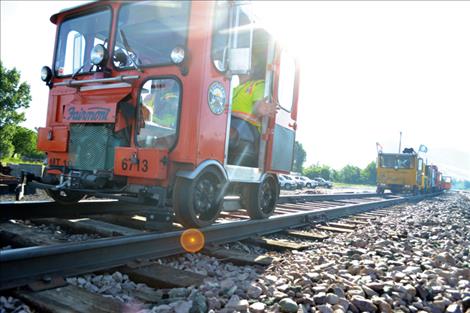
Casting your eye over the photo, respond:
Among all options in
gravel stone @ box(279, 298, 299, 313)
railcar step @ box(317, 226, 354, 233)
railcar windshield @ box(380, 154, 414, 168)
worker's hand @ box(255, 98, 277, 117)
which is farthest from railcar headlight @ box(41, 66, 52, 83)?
railcar windshield @ box(380, 154, 414, 168)

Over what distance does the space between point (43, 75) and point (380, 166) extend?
70.9ft

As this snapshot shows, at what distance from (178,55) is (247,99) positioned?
1.86 m

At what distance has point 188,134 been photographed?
4180 millimetres

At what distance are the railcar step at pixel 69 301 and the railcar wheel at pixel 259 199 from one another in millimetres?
3479

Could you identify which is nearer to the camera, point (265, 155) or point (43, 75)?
point (43, 75)

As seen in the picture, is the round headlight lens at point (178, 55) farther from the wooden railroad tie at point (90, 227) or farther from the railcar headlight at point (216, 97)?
the wooden railroad tie at point (90, 227)

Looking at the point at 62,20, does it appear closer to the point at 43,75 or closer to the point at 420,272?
the point at 43,75

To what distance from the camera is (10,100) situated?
40094mm

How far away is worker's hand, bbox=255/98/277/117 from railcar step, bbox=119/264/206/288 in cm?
304

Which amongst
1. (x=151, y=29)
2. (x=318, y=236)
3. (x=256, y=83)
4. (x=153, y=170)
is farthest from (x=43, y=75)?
(x=318, y=236)

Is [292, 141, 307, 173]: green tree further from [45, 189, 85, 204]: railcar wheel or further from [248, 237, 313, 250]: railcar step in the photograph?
[248, 237, 313, 250]: railcar step

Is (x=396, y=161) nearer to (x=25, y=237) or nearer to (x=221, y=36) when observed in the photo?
(x=221, y=36)

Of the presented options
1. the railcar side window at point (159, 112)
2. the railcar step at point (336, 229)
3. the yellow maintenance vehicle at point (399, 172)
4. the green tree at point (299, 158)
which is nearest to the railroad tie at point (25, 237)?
the railcar side window at point (159, 112)

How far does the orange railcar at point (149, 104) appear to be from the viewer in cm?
418
